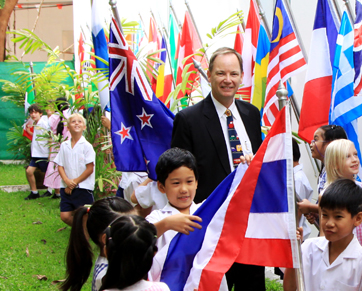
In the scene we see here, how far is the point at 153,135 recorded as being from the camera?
14.6 feet

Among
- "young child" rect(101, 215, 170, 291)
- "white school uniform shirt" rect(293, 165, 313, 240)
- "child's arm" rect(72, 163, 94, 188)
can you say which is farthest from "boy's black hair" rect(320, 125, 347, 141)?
"child's arm" rect(72, 163, 94, 188)

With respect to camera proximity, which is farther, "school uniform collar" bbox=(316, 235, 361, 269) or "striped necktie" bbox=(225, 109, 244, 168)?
"striped necktie" bbox=(225, 109, 244, 168)

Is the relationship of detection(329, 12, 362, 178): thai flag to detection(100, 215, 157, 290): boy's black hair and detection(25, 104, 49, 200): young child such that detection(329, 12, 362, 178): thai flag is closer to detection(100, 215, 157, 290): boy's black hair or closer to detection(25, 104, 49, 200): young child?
detection(100, 215, 157, 290): boy's black hair

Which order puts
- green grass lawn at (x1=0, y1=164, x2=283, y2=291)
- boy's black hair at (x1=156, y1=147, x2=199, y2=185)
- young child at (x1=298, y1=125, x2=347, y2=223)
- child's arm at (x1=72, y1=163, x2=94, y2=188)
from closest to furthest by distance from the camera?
boy's black hair at (x1=156, y1=147, x2=199, y2=185) → young child at (x1=298, y1=125, x2=347, y2=223) → green grass lawn at (x1=0, y1=164, x2=283, y2=291) → child's arm at (x1=72, y1=163, x2=94, y2=188)

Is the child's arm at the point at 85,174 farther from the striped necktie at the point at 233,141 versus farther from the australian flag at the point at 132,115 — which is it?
the striped necktie at the point at 233,141

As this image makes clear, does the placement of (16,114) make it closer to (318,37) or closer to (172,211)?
(318,37)

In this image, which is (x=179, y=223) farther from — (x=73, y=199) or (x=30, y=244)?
(x=30, y=244)

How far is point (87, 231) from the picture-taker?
9.18ft

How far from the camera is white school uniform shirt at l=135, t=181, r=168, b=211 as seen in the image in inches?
153

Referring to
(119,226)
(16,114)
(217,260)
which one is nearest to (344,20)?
(217,260)

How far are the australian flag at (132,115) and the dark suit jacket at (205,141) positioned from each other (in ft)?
3.92

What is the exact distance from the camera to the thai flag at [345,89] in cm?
471

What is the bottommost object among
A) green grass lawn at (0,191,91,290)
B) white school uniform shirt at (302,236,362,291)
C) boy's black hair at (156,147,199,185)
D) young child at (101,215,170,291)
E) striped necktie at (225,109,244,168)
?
green grass lawn at (0,191,91,290)

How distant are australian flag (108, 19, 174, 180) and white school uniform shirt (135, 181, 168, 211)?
0.30 metres
